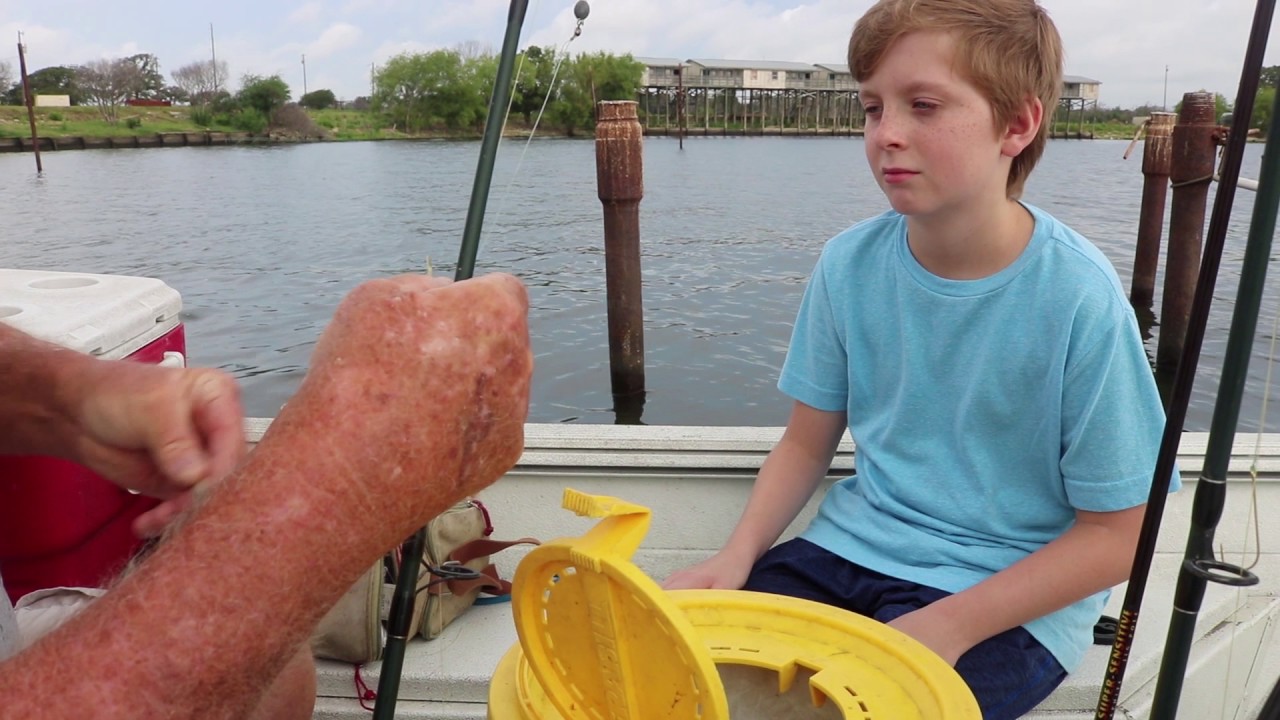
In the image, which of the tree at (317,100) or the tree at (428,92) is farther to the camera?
the tree at (317,100)

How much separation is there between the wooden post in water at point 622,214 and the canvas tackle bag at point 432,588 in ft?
17.2

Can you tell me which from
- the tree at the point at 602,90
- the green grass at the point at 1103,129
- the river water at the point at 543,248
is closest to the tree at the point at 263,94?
the tree at the point at 602,90

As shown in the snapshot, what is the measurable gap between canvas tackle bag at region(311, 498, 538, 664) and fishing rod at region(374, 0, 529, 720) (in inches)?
15.7

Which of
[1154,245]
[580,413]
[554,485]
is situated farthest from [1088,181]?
[554,485]

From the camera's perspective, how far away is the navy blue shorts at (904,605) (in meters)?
1.49

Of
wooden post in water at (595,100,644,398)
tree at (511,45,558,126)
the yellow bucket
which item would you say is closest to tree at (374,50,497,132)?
wooden post in water at (595,100,644,398)

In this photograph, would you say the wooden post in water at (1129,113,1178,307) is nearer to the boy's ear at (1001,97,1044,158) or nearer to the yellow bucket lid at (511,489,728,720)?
the boy's ear at (1001,97,1044,158)

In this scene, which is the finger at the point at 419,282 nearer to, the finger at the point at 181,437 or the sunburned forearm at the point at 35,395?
the finger at the point at 181,437

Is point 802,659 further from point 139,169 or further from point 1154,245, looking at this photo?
point 139,169

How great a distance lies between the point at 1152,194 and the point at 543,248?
9567 millimetres

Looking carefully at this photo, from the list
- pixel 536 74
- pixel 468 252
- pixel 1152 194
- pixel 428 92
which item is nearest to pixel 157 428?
pixel 468 252

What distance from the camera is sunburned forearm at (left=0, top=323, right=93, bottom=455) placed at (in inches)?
43.5

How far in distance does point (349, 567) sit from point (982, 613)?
113 cm

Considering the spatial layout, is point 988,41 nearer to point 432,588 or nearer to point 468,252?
point 468,252
